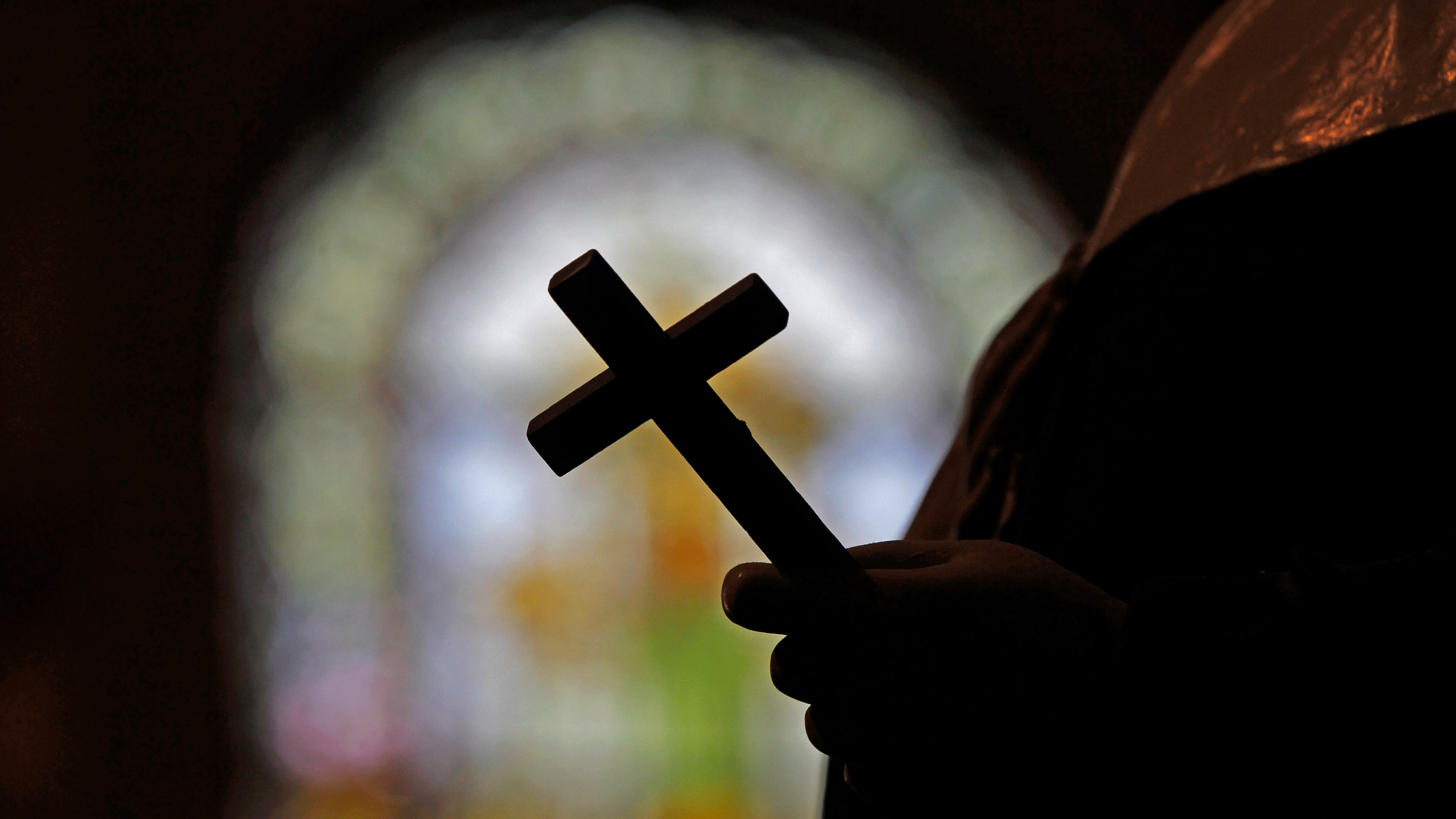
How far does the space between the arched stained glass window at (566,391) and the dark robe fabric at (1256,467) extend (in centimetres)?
134

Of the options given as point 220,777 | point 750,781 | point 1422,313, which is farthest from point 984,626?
point 220,777

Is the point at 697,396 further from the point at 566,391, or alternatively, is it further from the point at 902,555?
the point at 566,391

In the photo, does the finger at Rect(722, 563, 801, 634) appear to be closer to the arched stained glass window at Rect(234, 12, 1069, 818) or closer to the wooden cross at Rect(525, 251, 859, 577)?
the wooden cross at Rect(525, 251, 859, 577)

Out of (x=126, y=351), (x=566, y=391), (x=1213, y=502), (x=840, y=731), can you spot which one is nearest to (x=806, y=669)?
(x=840, y=731)

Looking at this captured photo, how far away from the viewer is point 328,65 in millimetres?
1944

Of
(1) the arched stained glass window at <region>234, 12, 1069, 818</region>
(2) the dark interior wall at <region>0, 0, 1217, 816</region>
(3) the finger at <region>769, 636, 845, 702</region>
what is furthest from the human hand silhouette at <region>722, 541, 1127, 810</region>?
(2) the dark interior wall at <region>0, 0, 1217, 816</region>

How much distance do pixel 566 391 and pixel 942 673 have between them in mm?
1631

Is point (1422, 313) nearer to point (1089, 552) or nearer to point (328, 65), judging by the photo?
point (1089, 552)

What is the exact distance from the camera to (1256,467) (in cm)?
56

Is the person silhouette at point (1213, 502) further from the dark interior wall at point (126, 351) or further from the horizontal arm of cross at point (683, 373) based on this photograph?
the dark interior wall at point (126, 351)

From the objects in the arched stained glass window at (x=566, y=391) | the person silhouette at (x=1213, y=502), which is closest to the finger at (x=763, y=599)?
the person silhouette at (x=1213, y=502)

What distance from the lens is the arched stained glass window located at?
1.90 m

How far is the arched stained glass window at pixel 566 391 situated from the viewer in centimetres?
190

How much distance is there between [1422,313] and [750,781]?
5.51 feet
